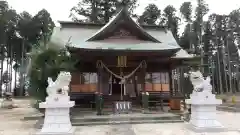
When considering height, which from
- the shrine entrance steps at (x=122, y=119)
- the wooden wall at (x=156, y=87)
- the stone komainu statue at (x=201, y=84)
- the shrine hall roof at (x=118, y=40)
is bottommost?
the shrine entrance steps at (x=122, y=119)

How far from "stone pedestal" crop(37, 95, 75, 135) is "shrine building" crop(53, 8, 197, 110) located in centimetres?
352

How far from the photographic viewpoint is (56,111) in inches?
259

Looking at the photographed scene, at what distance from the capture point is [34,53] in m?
8.98

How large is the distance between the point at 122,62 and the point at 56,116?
5.01 metres

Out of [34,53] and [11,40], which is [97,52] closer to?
[34,53]

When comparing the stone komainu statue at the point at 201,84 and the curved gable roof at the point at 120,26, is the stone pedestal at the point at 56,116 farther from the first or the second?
the curved gable roof at the point at 120,26

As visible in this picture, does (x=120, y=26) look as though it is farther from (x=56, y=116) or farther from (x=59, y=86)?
(x=56, y=116)

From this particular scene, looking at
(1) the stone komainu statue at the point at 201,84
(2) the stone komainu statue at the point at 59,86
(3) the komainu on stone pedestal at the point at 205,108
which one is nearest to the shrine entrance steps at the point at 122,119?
(3) the komainu on stone pedestal at the point at 205,108

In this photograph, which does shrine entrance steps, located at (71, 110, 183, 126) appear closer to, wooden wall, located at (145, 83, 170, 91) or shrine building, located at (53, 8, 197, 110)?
shrine building, located at (53, 8, 197, 110)

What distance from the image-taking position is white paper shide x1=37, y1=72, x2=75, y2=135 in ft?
21.0

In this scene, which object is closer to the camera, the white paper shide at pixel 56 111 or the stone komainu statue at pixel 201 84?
the white paper shide at pixel 56 111

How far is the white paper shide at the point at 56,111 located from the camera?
6398mm

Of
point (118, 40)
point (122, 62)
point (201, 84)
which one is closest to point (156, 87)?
point (122, 62)

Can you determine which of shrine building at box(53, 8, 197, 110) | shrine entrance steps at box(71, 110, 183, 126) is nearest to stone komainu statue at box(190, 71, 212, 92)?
shrine entrance steps at box(71, 110, 183, 126)
